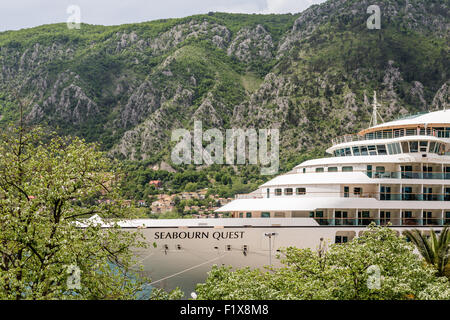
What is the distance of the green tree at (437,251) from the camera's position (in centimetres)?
2175

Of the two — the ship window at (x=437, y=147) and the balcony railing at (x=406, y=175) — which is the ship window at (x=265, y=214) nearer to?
the balcony railing at (x=406, y=175)

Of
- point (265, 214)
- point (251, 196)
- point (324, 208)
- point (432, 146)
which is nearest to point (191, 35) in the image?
point (251, 196)

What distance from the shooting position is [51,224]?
11.6 meters

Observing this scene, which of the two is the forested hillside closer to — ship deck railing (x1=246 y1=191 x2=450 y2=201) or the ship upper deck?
the ship upper deck

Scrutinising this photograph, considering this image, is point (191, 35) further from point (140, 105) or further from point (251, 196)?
point (251, 196)

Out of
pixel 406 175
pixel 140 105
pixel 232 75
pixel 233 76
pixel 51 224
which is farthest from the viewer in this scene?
pixel 232 75

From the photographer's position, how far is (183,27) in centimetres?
17988

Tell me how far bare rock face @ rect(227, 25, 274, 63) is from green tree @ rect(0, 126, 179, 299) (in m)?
158

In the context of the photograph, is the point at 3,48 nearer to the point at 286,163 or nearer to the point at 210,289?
the point at 286,163

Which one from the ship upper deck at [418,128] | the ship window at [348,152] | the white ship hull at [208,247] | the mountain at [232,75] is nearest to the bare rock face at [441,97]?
the mountain at [232,75]

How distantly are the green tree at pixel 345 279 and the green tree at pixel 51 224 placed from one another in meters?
3.39

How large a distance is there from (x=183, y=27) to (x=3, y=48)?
64.6 metres

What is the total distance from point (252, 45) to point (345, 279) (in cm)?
16718

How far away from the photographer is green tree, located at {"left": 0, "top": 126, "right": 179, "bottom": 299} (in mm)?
11234
